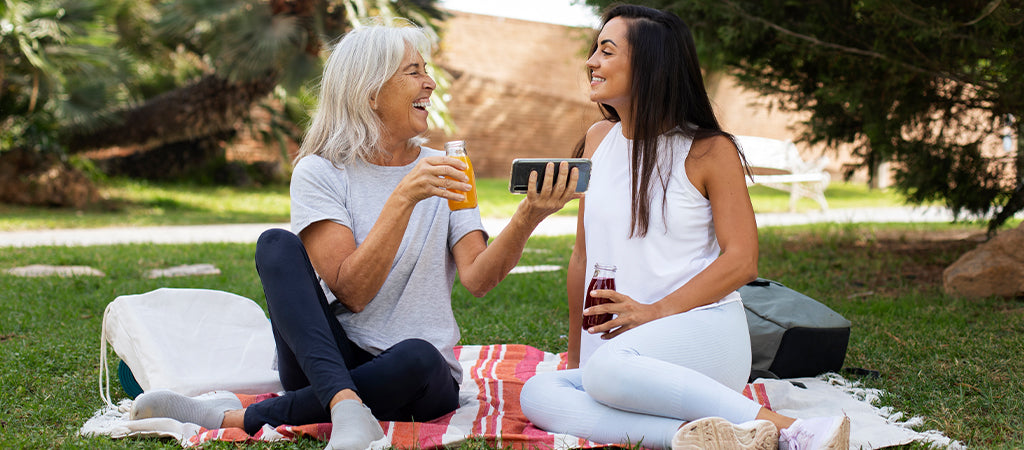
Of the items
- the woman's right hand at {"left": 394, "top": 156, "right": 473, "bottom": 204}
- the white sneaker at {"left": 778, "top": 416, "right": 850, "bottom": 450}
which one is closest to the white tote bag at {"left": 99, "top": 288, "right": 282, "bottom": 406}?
the woman's right hand at {"left": 394, "top": 156, "right": 473, "bottom": 204}

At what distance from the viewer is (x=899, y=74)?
17.9 feet

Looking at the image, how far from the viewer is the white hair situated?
2525 millimetres

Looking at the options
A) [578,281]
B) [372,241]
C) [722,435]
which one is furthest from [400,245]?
[722,435]

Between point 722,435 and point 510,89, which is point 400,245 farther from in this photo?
Result: point 510,89

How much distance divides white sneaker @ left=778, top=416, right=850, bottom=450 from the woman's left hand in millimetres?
455

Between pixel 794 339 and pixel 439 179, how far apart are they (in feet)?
5.39

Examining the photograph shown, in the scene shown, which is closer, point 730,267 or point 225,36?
point 730,267

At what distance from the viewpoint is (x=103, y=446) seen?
2316mm

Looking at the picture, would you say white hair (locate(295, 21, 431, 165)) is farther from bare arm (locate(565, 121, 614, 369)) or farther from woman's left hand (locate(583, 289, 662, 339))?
woman's left hand (locate(583, 289, 662, 339))

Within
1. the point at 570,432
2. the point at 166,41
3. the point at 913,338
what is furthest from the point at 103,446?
the point at 166,41

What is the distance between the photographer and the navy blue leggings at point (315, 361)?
2.24 m

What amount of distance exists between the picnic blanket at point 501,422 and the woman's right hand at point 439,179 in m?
0.66

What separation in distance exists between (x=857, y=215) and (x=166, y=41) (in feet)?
34.2

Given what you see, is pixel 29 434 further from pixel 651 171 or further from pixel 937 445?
pixel 937 445
